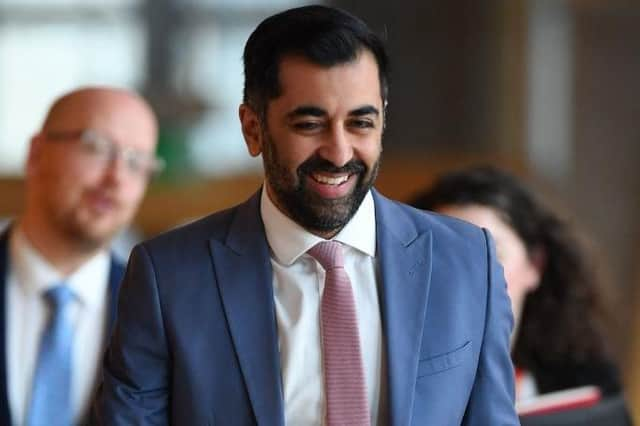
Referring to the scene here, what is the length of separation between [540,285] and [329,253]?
1.51 m

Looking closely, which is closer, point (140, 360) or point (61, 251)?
point (140, 360)

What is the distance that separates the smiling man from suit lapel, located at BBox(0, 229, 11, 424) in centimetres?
92

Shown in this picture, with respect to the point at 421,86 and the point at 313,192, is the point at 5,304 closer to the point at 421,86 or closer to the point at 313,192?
the point at 313,192

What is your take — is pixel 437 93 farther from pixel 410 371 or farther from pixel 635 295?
pixel 410 371

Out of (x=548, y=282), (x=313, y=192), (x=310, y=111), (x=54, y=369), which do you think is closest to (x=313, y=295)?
(x=313, y=192)

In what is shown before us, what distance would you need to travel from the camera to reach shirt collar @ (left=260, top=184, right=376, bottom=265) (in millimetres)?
1639

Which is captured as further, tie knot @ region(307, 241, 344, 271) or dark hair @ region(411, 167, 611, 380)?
dark hair @ region(411, 167, 611, 380)

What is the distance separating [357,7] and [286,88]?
20.3 feet

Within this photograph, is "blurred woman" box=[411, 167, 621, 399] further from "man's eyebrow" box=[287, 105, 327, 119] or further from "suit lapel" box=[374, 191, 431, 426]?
"man's eyebrow" box=[287, 105, 327, 119]

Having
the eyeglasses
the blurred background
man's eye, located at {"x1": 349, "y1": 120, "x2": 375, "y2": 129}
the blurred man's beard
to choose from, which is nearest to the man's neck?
the eyeglasses

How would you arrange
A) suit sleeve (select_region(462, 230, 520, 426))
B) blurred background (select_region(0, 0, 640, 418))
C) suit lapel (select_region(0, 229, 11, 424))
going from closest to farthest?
suit sleeve (select_region(462, 230, 520, 426))
suit lapel (select_region(0, 229, 11, 424))
blurred background (select_region(0, 0, 640, 418))

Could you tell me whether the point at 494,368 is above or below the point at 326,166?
below

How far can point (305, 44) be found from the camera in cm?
154

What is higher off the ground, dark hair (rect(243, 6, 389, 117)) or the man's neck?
dark hair (rect(243, 6, 389, 117))
